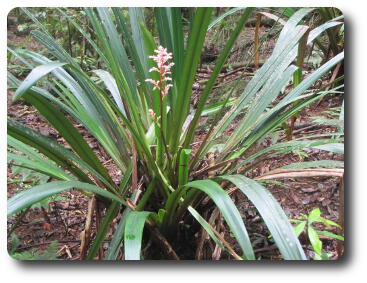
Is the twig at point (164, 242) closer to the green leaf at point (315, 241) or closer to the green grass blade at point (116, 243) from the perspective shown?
the green grass blade at point (116, 243)

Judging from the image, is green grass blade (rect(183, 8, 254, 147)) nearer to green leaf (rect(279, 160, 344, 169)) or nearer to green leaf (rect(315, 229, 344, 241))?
green leaf (rect(279, 160, 344, 169))

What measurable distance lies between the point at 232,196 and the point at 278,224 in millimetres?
329

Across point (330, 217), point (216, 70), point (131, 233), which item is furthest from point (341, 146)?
point (131, 233)

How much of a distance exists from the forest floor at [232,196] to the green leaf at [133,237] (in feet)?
0.81

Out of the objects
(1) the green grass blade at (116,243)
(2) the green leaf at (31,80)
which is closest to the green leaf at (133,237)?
(1) the green grass blade at (116,243)

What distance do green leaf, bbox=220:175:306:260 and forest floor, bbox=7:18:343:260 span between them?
9.9 inches

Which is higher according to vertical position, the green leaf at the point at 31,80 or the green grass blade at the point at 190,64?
the green grass blade at the point at 190,64

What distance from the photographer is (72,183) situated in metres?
0.88

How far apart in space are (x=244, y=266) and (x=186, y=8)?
712 millimetres

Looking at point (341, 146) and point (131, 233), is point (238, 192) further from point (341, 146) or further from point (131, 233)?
point (131, 233)

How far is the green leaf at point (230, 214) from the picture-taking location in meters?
0.79

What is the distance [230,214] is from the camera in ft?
2.73

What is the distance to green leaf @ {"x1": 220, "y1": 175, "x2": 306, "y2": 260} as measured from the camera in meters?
0.80
